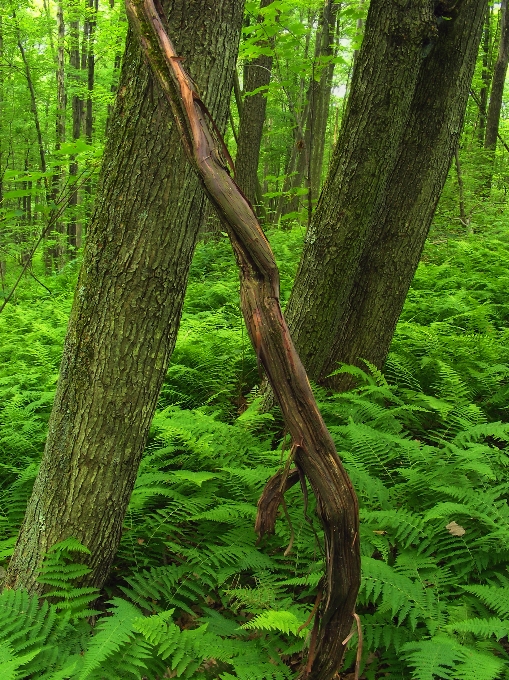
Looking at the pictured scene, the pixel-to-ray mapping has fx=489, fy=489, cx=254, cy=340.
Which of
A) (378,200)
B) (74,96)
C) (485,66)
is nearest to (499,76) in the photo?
(485,66)

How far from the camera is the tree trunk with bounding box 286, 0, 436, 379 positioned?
10.7 feet

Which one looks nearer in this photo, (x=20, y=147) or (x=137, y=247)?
(x=137, y=247)

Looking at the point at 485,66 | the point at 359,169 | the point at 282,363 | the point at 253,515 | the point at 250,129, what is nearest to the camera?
the point at 282,363

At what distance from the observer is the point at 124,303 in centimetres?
209

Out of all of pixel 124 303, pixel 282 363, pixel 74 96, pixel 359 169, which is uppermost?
pixel 74 96

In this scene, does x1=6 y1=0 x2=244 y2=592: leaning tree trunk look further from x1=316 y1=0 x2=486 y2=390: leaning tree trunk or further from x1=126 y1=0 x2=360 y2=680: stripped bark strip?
x1=316 y1=0 x2=486 y2=390: leaning tree trunk

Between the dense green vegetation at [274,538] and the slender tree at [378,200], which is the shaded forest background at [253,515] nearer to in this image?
the dense green vegetation at [274,538]

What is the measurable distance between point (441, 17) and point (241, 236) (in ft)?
11.5

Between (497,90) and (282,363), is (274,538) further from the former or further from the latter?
(497,90)

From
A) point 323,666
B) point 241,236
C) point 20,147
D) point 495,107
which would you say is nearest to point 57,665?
point 323,666

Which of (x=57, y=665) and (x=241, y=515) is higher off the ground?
(x=241, y=515)

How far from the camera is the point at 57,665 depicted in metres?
2.07

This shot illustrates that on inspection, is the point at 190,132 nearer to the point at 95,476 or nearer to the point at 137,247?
the point at 137,247

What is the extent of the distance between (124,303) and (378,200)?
2.25 m
